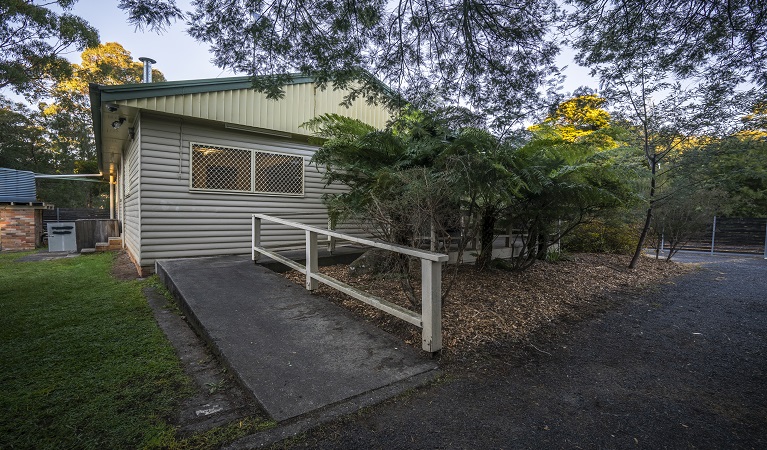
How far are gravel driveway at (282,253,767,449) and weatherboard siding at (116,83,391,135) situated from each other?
4296mm

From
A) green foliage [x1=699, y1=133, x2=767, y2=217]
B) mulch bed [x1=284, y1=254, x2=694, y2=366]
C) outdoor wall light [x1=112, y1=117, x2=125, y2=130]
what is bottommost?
mulch bed [x1=284, y1=254, x2=694, y2=366]

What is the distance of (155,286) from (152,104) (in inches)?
114

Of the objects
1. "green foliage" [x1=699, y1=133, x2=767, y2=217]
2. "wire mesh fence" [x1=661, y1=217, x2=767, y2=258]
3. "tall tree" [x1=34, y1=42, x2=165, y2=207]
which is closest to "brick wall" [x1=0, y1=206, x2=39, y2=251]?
"tall tree" [x1=34, y1=42, x2=165, y2=207]

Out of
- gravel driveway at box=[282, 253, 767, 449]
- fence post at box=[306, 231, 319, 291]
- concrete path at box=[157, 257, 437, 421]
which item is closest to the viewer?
gravel driveway at box=[282, 253, 767, 449]

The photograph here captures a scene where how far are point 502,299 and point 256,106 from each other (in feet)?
18.6

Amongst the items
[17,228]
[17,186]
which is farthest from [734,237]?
[17,186]

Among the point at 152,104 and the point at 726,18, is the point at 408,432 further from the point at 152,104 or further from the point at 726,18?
the point at 152,104

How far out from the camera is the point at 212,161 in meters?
6.30

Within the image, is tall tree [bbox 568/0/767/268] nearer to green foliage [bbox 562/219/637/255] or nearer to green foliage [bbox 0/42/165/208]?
green foliage [bbox 562/219/637/255]

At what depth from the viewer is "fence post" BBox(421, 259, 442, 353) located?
8.48ft

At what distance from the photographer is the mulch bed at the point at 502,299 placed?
3055 mm

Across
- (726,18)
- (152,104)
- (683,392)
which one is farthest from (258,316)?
(726,18)

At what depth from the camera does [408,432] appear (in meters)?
1.79

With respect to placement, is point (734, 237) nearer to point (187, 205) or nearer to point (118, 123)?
point (187, 205)
